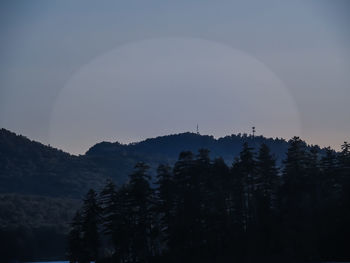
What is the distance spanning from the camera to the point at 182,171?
8838 cm

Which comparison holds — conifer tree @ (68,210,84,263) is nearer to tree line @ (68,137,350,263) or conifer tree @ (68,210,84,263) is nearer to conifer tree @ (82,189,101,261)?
tree line @ (68,137,350,263)

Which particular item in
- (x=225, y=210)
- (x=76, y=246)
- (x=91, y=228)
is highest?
(x=225, y=210)

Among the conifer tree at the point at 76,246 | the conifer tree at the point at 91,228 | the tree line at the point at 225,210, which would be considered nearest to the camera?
the tree line at the point at 225,210

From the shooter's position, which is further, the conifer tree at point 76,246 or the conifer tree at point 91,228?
the conifer tree at point 76,246

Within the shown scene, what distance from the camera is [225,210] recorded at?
285 feet

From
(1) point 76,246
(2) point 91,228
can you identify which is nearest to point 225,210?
(2) point 91,228

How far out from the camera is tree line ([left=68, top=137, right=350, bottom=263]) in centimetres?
8219

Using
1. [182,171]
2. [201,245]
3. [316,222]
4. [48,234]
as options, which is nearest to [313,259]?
[316,222]

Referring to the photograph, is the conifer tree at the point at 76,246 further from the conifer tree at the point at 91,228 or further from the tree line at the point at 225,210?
the conifer tree at the point at 91,228

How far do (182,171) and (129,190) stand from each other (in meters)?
6.60

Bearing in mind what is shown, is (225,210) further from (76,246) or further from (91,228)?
(76,246)

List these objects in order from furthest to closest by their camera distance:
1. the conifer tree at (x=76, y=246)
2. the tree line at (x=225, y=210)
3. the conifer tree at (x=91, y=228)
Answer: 1. the conifer tree at (x=76, y=246)
2. the conifer tree at (x=91, y=228)
3. the tree line at (x=225, y=210)

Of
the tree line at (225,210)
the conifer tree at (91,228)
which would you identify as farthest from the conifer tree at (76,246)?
the conifer tree at (91,228)

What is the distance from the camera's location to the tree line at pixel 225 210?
82.2 metres
